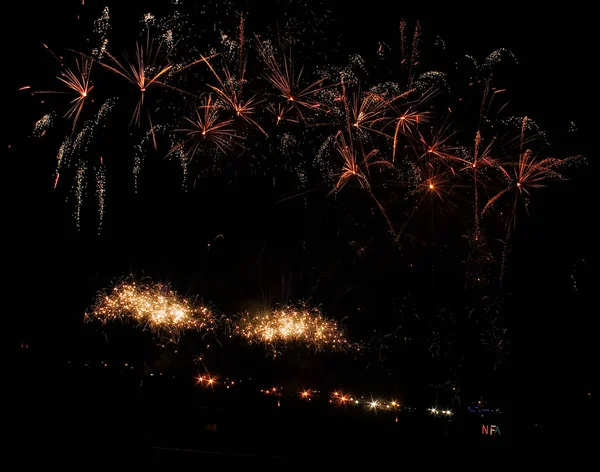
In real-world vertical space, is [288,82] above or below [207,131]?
above

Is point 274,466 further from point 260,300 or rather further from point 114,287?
point 114,287

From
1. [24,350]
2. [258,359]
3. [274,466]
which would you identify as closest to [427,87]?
[258,359]

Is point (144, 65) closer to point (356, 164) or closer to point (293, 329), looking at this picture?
point (356, 164)

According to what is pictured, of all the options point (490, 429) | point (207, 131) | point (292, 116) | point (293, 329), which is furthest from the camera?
point (293, 329)

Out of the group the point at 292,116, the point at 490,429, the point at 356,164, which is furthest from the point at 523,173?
the point at 490,429

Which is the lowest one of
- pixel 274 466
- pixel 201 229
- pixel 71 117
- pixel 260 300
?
pixel 274 466

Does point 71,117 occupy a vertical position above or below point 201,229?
above

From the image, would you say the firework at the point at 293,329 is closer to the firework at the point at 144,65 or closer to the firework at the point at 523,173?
the firework at the point at 523,173
